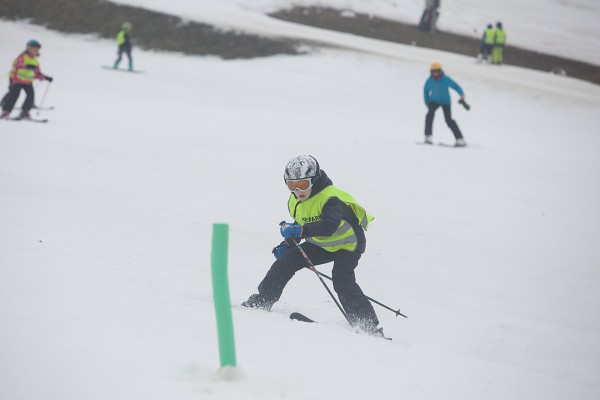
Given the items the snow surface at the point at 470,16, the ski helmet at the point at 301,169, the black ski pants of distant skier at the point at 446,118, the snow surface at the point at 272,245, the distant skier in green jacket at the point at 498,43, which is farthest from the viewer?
the snow surface at the point at 470,16

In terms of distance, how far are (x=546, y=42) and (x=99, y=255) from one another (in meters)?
35.7

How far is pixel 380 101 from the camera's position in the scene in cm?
2219

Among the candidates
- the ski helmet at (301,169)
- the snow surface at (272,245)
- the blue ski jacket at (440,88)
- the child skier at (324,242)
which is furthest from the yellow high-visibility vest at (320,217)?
the blue ski jacket at (440,88)

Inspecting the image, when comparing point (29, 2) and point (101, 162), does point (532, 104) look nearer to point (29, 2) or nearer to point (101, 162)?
point (101, 162)

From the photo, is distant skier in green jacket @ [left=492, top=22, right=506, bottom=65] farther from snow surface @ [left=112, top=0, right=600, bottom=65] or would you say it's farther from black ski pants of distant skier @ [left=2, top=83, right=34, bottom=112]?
black ski pants of distant skier @ [left=2, top=83, right=34, bottom=112]

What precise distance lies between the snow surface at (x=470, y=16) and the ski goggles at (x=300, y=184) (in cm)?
2481

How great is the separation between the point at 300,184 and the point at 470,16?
127 feet

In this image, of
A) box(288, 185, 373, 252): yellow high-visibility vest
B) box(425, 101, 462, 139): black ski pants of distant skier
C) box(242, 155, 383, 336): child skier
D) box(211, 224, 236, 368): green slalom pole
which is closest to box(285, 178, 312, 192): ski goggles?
box(242, 155, 383, 336): child skier

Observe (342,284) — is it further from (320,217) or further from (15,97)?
(15,97)

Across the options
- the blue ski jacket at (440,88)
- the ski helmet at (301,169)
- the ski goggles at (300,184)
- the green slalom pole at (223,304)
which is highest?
the blue ski jacket at (440,88)

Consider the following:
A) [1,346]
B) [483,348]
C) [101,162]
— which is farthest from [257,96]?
[1,346]

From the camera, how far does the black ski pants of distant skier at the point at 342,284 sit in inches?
228

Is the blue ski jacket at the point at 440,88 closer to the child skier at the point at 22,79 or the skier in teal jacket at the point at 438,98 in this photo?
the skier in teal jacket at the point at 438,98

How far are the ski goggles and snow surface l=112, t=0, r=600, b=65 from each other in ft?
81.4
